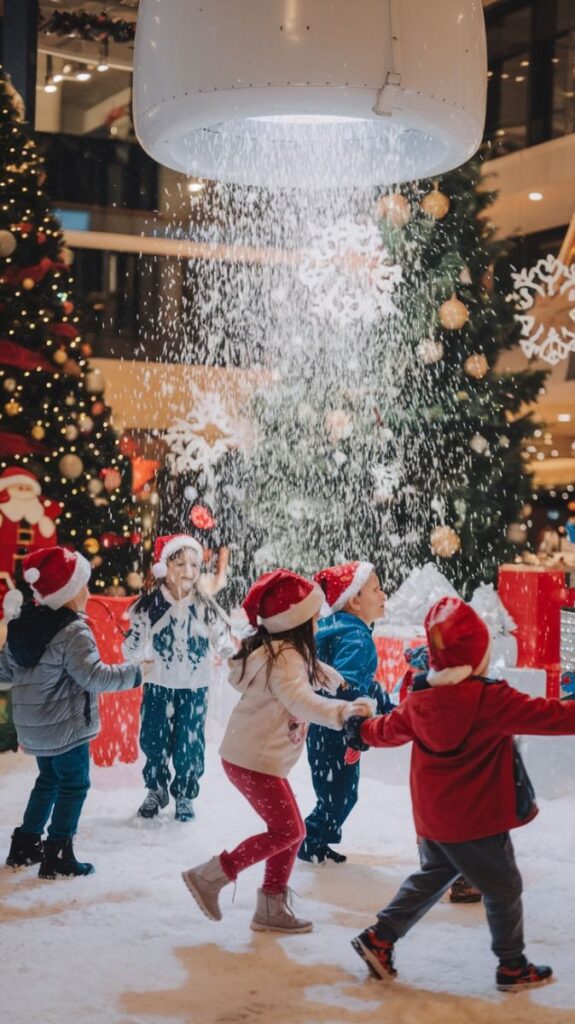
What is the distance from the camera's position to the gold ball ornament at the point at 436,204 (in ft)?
→ 28.3

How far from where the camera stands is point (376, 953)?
11.4 feet

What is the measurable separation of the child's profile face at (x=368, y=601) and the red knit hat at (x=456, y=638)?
1.21 meters

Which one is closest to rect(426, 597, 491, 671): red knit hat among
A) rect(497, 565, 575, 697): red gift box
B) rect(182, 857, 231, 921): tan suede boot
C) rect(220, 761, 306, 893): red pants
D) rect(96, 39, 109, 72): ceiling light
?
rect(220, 761, 306, 893): red pants

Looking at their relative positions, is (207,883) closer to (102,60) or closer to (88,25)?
(88,25)

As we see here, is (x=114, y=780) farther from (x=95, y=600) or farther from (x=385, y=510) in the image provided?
(x=385, y=510)

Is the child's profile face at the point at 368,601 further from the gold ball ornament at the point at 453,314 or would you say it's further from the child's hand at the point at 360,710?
the gold ball ornament at the point at 453,314

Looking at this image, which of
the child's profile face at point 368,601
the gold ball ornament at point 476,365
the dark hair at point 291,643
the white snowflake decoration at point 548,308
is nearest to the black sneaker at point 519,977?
the dark hair at point 291,643

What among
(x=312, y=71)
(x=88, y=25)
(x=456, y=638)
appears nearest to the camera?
(x=312, y=71)

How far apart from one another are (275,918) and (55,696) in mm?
1209

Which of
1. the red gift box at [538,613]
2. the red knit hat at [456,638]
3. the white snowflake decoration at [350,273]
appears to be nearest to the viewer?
the red knit hat at [456,638]

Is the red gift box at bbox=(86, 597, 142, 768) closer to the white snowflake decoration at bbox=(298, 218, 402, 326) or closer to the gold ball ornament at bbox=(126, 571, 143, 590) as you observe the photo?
the gold ball ornament at bbox=(126, 571, 143, 590)

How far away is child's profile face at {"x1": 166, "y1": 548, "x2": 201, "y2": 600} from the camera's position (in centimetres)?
562

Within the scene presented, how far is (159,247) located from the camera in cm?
2020

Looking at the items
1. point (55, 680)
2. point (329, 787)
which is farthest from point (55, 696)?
point (329, 787)
